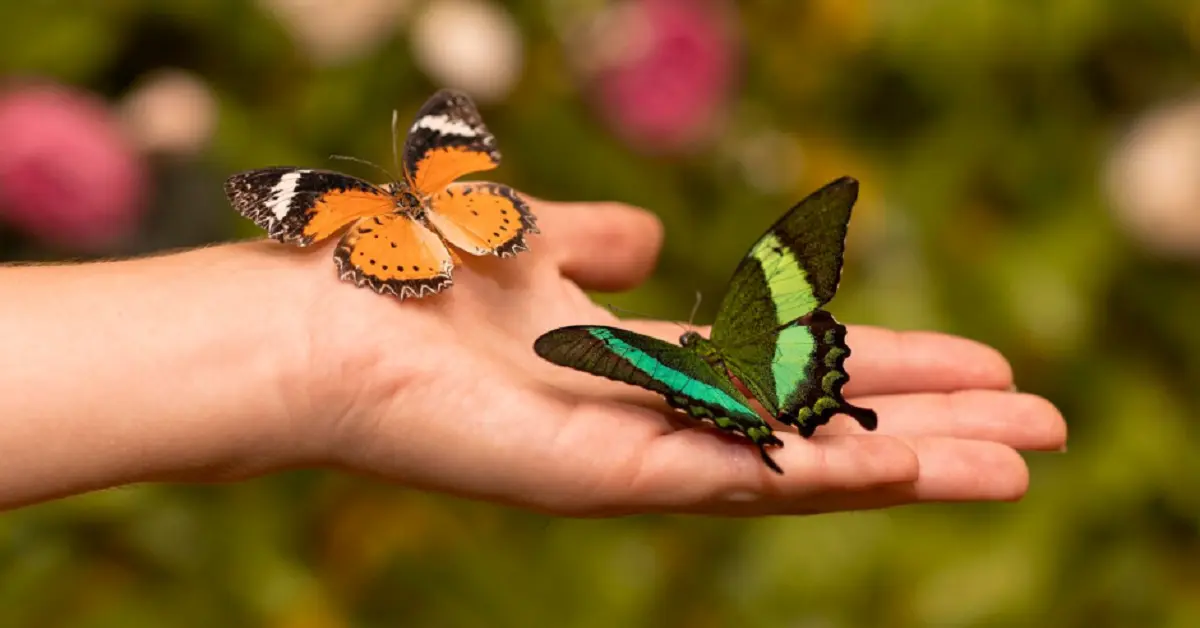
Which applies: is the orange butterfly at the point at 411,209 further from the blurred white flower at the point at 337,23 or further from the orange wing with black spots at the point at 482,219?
the blurred white flower at the point at 337,23

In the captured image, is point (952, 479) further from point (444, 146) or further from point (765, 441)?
point (444, 146)

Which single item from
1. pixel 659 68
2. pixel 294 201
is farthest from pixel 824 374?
pixel 659 68

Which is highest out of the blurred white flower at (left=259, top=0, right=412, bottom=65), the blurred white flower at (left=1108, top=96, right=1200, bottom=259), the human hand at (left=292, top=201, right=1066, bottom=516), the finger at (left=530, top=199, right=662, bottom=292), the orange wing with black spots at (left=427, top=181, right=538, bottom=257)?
the blurred white flower at (left=1108, top=96, right=1200, bottom=259)

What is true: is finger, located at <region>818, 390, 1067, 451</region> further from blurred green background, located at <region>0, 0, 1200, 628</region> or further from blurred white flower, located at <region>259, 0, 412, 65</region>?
blurred white flower, located at <region>259, 0, 412, 65</region>

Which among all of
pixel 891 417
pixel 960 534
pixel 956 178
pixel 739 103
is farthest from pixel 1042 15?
pixel 891 417

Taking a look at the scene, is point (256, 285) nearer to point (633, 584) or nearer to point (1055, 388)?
point (633, 584)

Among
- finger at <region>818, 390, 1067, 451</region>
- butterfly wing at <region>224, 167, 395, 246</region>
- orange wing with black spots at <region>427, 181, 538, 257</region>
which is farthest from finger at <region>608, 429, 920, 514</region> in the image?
butterfly wing at <region>224, 167, 395, 246</region>

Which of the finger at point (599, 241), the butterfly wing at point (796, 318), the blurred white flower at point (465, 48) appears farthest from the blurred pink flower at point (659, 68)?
the butterfly wing at point (796, 318)
